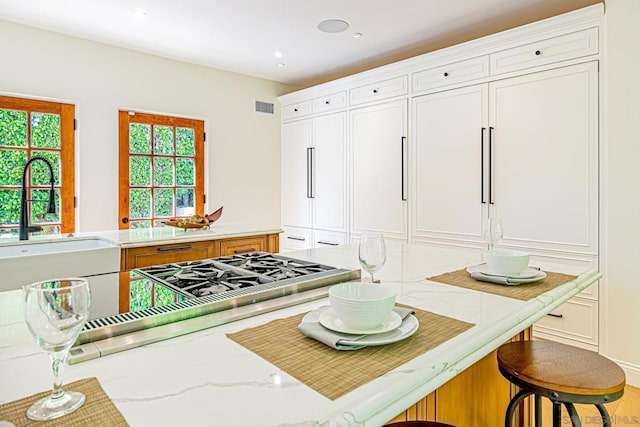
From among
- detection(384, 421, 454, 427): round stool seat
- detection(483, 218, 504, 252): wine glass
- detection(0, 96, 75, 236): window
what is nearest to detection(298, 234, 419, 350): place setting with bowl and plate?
detection(384, 421, 454, 427): round stool seat

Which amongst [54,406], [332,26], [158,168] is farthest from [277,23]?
[54,406]

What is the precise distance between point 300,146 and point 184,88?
1518 mm

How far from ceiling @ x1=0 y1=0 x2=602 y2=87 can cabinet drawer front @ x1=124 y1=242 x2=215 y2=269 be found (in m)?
1.88

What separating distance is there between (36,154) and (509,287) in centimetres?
400

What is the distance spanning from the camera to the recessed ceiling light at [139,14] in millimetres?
3199

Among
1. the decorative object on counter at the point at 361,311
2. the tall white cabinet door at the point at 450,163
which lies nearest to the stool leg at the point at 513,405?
the decorative object on counter at the point at 361,311

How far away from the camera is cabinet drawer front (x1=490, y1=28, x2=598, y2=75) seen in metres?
2.76

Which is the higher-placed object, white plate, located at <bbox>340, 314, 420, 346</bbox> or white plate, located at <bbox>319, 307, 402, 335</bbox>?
white plate, located at <bbox>319, 307, 402, 335</bbox>

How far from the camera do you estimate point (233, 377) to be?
742mm

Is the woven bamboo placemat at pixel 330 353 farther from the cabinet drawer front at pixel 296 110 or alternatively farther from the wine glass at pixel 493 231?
the cabinet drawer front at pixel 296 110

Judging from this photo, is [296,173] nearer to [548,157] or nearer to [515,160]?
[515,160]

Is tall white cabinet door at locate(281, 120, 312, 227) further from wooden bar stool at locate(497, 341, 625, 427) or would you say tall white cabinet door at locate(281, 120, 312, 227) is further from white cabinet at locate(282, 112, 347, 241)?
wooden bar stool at locate(497, 341, 625, 427)

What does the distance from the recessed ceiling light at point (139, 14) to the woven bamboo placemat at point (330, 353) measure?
3.18 meters

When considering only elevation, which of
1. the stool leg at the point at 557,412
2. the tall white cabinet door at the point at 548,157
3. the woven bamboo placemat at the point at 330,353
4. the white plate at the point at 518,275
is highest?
the tall white cabinet door at the point at 548,157
